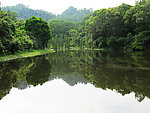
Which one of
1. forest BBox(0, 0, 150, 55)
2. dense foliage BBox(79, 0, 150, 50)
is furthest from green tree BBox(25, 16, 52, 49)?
dense foliage BBox(79, 0, 150, 50)

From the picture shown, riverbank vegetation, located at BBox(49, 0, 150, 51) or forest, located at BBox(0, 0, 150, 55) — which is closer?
forest, located at BBox(0, 0, 150, 55)

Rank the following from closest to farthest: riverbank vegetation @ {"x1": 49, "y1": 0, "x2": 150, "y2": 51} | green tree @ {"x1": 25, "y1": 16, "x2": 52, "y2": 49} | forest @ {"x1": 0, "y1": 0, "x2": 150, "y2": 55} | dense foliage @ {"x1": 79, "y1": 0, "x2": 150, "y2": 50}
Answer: forest @ {"x1": 0, "y1": 0, "x2": 150, "y2": 55} < green tree @ {"x1": 25, "y1": 16, "x2": 52, "y2": 49} < dense foliage @ {"x1": 79, "y1": 0, "x2": 150, "y2": 50} < riverbank vegetation @ {"x1": 49, "y1": 0, "x2": 150, "y2": 51}

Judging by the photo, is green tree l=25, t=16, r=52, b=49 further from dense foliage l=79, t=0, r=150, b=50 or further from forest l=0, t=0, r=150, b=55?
dense foliage l=79, t=0, r=150, b=50

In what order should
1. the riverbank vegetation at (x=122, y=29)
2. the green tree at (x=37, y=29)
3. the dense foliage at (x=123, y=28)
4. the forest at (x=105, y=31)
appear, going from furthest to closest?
the riverbank vegetation at (x=122, y=29) → the dense foliage at (x=123, y=28) → the green tree at (x=37, y=29) → the forest at (x=105, y=31)

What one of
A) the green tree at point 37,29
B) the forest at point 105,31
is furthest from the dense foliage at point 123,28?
the green tree at point 37,29

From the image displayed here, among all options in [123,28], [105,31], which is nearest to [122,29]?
[123,28]

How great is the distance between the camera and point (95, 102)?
689 cm

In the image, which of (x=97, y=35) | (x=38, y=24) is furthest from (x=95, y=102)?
(x=97, y=35)

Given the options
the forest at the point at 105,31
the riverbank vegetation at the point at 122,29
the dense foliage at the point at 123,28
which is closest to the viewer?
the forest at the point at 105,31

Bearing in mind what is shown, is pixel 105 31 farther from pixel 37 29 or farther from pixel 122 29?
pixel 37 29

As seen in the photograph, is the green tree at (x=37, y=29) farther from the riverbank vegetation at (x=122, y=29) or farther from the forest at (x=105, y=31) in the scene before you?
the riverbank vegetation at (x=122, y=29)

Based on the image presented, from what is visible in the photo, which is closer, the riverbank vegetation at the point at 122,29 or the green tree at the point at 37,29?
the green tree at the point at 37,29

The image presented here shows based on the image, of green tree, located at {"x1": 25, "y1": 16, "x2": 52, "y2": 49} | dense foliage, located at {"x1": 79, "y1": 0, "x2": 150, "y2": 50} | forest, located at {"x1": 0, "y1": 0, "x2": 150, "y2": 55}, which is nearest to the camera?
forest, located at {"x1": 0, "y1": 0, "x2": 150, "y2": 55}

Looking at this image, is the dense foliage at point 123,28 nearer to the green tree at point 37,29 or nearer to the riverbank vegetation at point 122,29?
the riverbank vegetation at point 122,29
